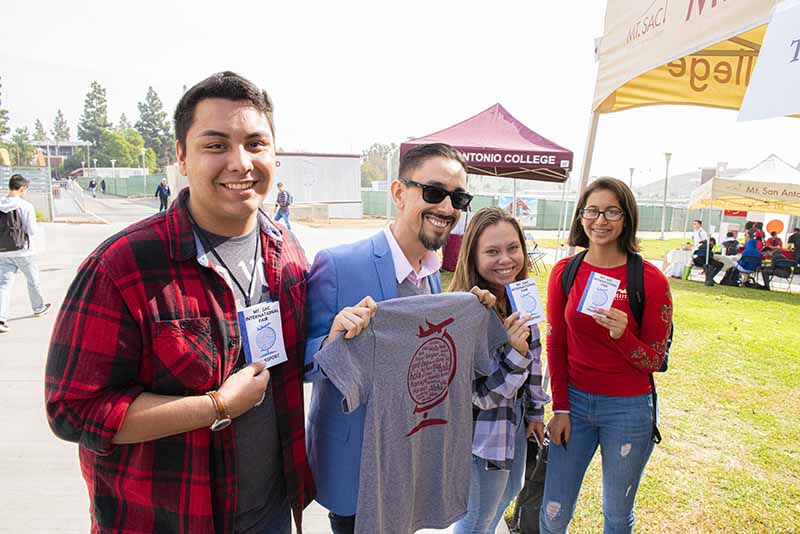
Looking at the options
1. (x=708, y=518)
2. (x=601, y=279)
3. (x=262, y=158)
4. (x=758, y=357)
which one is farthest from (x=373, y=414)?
(x=758, y=357)

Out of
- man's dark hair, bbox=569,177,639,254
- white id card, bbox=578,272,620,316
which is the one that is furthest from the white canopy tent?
white id card, bbox=578,272,620,316

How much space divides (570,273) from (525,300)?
1.73 feet

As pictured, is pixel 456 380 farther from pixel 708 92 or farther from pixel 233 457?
pixel 708 92

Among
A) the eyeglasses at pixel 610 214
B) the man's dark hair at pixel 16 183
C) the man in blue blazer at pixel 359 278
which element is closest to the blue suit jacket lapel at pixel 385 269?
the man in blue blazer at pixel 359 278

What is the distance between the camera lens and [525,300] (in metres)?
2.16

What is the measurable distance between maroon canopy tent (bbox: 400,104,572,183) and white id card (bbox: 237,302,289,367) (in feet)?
24.4

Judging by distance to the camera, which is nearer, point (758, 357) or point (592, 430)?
point (592, 430)

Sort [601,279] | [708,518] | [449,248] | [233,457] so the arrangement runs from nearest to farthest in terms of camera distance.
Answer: [233,457] < [601,279] < [708,518] < [449,248]

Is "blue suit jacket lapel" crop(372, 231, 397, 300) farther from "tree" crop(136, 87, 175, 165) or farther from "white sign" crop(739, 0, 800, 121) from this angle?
"tree" crop(136, 87, 175, 165)

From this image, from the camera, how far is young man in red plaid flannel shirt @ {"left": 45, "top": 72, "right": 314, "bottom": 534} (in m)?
1.34

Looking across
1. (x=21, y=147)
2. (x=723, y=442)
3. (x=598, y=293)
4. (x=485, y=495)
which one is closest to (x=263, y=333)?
(x=485, y=495)

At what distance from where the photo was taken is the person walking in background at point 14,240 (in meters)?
6.58

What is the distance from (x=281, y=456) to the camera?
1775 millimetres

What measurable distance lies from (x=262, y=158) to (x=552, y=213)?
43.6 m
